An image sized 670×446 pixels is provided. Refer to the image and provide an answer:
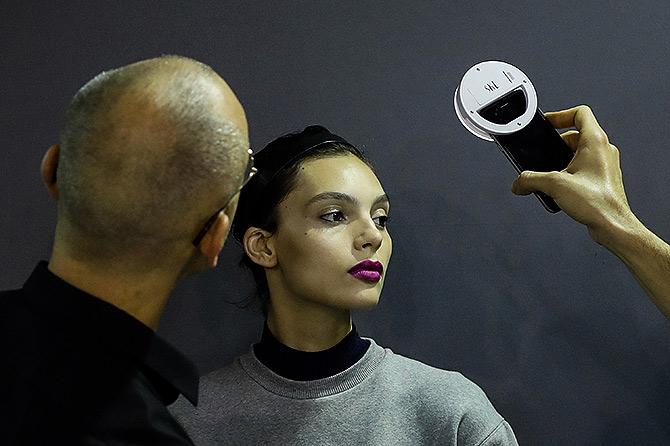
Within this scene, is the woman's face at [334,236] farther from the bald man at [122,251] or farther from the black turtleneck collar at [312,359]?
the bald man at [122,251]

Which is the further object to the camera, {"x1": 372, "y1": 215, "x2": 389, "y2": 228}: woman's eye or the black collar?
{"x1": 372, "y1": 215, "x2": 389, "y2": 228}: woman's eye

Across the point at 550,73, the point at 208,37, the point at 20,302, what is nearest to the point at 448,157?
the point at 550,73

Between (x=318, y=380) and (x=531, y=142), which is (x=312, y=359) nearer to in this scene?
(x=318, y=380)

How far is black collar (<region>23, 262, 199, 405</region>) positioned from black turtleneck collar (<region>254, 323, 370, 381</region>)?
0.47m

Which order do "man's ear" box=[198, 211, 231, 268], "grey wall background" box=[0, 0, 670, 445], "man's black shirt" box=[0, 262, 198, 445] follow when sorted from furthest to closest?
1. "grey wall background" box=[0, 0, 670, 445]
2. "man's ear" box=[198, 211, 231, 268]
3. "man's black shirt" box=[0, 262, 198, 445]

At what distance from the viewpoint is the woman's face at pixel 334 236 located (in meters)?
1.43

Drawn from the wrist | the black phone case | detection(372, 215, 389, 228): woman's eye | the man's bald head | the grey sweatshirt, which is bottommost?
the grey sweatshirt

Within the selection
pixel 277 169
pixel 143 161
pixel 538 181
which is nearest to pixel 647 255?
pixel 538 181

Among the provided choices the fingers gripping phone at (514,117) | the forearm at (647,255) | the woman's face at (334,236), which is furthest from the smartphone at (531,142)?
the woman's face at (334,236)

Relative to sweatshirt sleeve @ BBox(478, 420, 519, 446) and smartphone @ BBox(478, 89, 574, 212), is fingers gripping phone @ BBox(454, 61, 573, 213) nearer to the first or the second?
smartphone @ BBox(478, 89, 574, 212)

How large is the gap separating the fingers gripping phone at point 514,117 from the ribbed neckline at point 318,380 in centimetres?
35

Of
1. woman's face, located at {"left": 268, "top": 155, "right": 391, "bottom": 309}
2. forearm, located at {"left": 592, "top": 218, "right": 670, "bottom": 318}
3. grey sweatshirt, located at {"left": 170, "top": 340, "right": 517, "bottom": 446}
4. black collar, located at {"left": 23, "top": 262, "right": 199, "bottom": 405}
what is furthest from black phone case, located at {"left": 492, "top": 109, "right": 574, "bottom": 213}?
black collar, located at {"left": 23, "top": 262, "right": 199, "bottom": 405}

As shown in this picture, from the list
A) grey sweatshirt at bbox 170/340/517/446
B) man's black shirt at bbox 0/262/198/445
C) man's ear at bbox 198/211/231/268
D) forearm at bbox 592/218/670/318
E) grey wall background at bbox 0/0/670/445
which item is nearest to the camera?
man's black shirt at bbox 0/262/198/445

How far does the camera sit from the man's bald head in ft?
3.27
